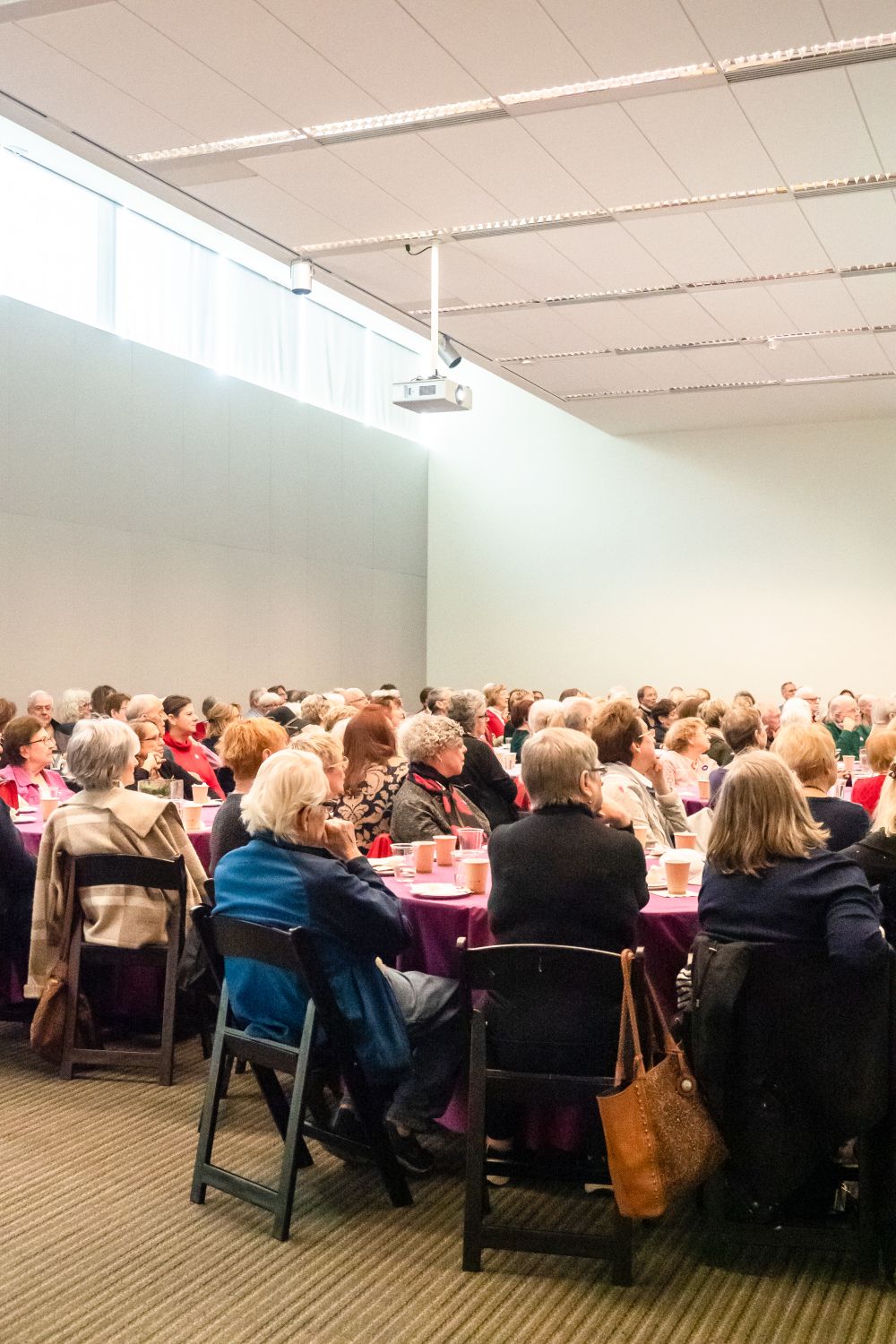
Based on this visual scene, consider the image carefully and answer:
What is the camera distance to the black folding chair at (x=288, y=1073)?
3391 millimetres

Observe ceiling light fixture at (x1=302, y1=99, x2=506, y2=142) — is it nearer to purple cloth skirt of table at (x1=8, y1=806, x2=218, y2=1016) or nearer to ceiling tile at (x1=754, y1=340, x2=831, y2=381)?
purple cloth skirt of table at (x1=8, y1=806, x2=218, y2=1016)

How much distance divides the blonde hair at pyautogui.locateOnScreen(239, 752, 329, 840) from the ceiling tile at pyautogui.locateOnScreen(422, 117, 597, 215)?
4.29m

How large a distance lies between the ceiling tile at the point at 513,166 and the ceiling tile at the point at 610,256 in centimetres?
42

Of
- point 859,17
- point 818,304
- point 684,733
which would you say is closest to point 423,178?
point 859,17

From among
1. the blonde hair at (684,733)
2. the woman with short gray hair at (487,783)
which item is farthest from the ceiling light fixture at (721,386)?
the woman with short gray hair at (487,783)

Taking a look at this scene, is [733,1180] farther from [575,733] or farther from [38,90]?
[38,90]

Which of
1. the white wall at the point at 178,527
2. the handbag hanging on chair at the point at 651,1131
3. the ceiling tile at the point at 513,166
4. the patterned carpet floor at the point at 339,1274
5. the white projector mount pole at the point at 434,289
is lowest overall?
the patterned carpet floor at the point at 339,1274

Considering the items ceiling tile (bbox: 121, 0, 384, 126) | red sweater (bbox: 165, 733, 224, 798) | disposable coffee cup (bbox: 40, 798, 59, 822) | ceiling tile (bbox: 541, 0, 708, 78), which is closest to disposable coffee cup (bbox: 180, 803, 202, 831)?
disposable coffee cup (bbox: 40, 798, 59, 822)

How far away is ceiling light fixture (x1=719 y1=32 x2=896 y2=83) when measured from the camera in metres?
5.72

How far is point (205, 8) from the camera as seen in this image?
18.1 feet

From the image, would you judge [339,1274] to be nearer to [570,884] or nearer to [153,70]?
[570,884]

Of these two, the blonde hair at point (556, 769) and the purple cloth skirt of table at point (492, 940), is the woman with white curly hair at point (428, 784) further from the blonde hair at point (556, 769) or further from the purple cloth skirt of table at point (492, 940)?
the blonde hair at point (556, 769)

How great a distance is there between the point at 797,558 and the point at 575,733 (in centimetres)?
A: 1294

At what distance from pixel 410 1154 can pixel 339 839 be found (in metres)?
1.06
